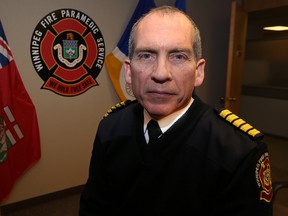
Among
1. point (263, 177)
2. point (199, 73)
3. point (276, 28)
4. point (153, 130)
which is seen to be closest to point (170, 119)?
point (153, 130)

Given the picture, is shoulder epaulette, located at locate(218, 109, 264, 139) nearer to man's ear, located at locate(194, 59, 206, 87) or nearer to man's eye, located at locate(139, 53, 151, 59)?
man's ear, located at locate(194, 59, 206, 87)

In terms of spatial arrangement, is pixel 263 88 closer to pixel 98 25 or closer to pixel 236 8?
pixel 236 8

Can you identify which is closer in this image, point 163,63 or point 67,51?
point 163,63

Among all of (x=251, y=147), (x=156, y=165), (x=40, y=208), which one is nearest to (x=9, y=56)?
(x=40, y=208)

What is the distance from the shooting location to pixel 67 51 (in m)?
2.31

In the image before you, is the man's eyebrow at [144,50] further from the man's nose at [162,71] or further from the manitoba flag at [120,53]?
the manitoba flag at [120,53]

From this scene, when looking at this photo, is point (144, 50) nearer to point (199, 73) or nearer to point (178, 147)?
point (199, 73)

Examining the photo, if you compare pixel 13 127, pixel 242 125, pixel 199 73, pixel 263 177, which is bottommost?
pixel 13 127

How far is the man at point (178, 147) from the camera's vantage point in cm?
69

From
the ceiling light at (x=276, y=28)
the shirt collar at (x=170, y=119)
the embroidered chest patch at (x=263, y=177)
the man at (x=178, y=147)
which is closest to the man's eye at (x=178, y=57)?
the man at (x=178, y=147)

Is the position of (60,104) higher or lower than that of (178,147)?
lower

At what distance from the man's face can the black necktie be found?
0.21 feet

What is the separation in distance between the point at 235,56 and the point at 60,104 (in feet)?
6.17

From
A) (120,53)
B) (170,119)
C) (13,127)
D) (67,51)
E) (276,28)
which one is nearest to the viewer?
(170,119)
